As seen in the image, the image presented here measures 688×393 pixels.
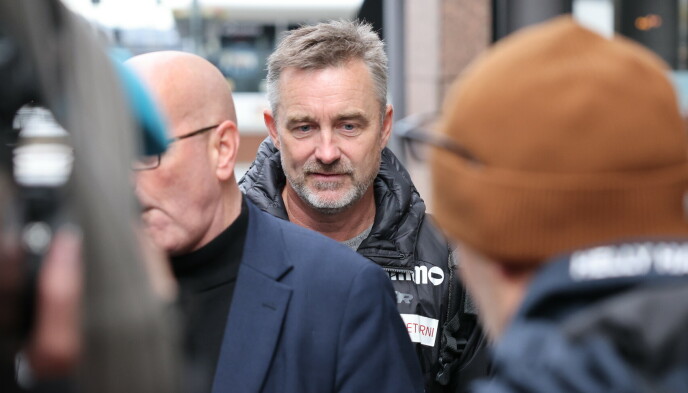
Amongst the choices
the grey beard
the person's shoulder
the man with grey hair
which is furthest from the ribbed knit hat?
the grey beard

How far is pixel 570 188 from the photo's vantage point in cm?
124

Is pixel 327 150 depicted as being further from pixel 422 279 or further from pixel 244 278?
pixel 244 278

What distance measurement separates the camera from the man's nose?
3.79 meters

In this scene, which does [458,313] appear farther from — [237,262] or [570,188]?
[570,188]

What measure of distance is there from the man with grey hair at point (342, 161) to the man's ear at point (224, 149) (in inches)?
33.2

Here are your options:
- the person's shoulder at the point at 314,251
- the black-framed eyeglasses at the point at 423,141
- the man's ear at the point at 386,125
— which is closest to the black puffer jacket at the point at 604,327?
the black-framed eyeglasses at the point at 423,141

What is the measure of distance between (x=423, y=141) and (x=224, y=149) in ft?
5.18

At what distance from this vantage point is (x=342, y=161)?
12.5 feet

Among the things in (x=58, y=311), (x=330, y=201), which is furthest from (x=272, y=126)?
(x=58, y=311)

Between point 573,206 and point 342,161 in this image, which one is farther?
point 342,161

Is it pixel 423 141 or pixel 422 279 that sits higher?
pixel 423 141

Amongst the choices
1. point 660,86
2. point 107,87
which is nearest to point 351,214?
→ point 660,86

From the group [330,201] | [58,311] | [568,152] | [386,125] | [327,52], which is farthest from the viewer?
[386,125]

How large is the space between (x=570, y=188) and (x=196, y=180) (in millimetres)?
1761
